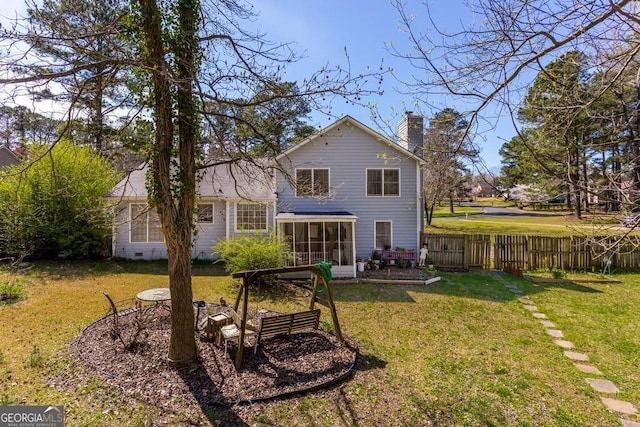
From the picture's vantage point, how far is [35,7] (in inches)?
150

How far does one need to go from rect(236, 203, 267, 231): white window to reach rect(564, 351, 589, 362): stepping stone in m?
10.9

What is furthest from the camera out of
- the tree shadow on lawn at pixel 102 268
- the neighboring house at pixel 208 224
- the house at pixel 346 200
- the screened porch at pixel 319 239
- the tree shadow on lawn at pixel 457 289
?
the neighboring house at pixel 208 224

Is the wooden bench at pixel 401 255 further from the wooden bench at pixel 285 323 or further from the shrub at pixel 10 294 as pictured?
the shrub at pixel 10 294

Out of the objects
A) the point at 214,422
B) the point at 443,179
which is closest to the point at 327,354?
the point at 214,422

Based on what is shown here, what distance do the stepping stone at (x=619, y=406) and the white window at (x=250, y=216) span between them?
38.6 ft

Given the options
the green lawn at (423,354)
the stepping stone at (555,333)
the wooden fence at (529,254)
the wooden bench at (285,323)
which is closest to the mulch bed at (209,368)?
the green lawn at (423,354)

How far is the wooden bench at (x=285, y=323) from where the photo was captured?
214 inches

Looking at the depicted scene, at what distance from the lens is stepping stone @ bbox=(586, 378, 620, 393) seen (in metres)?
4.84

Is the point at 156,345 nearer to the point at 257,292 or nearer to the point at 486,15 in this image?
the point at 257,292

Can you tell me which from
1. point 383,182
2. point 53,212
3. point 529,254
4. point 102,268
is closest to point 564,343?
point 529,254

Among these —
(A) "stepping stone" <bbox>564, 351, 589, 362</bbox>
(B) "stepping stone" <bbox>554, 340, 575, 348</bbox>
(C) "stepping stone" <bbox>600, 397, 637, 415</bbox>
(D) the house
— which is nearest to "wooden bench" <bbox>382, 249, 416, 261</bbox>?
(D) the house

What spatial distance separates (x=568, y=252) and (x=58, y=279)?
708 inches

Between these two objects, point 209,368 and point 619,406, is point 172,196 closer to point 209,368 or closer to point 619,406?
point 209,368

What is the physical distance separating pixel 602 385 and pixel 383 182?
10.1m
